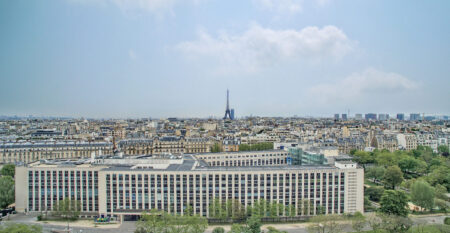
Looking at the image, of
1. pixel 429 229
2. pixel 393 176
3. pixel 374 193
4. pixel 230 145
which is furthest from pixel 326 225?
pixel 230 145

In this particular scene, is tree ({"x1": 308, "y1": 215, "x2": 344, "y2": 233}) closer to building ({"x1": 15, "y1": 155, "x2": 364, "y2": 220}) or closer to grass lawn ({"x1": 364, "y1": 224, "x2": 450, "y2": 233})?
grass lawn ({"x1": 364, "y1": 224, "x2": 450, "y2": 233})

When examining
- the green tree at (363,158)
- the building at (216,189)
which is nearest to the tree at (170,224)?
the building at (216,189)

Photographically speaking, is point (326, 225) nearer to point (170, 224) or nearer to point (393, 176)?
point (170, 224)

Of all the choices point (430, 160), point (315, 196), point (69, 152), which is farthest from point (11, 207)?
point (430, 160)

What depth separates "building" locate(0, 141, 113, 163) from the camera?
71.5m

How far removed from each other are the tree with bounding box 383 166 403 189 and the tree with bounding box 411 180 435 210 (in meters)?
10.1

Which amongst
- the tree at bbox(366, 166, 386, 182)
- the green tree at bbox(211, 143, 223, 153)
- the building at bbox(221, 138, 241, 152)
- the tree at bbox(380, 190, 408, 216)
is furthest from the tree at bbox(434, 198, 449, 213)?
the building at bbox(221, 138, 241, 152)

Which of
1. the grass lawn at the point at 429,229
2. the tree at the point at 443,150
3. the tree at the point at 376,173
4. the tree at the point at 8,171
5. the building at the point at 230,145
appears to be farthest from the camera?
the tree at the point at 443,150

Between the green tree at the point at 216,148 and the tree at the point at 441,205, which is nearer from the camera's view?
the tree at the point at 441,205

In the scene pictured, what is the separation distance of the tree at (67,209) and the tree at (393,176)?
45.5 m

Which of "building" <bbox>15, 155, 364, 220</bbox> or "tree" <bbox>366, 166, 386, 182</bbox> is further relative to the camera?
"tree" <bbox>366, 166, 386, 182</bbox>

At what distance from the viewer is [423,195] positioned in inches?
1721

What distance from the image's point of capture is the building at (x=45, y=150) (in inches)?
2815

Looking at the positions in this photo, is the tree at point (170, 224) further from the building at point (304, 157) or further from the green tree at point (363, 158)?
the green tree at point (363, 158)
